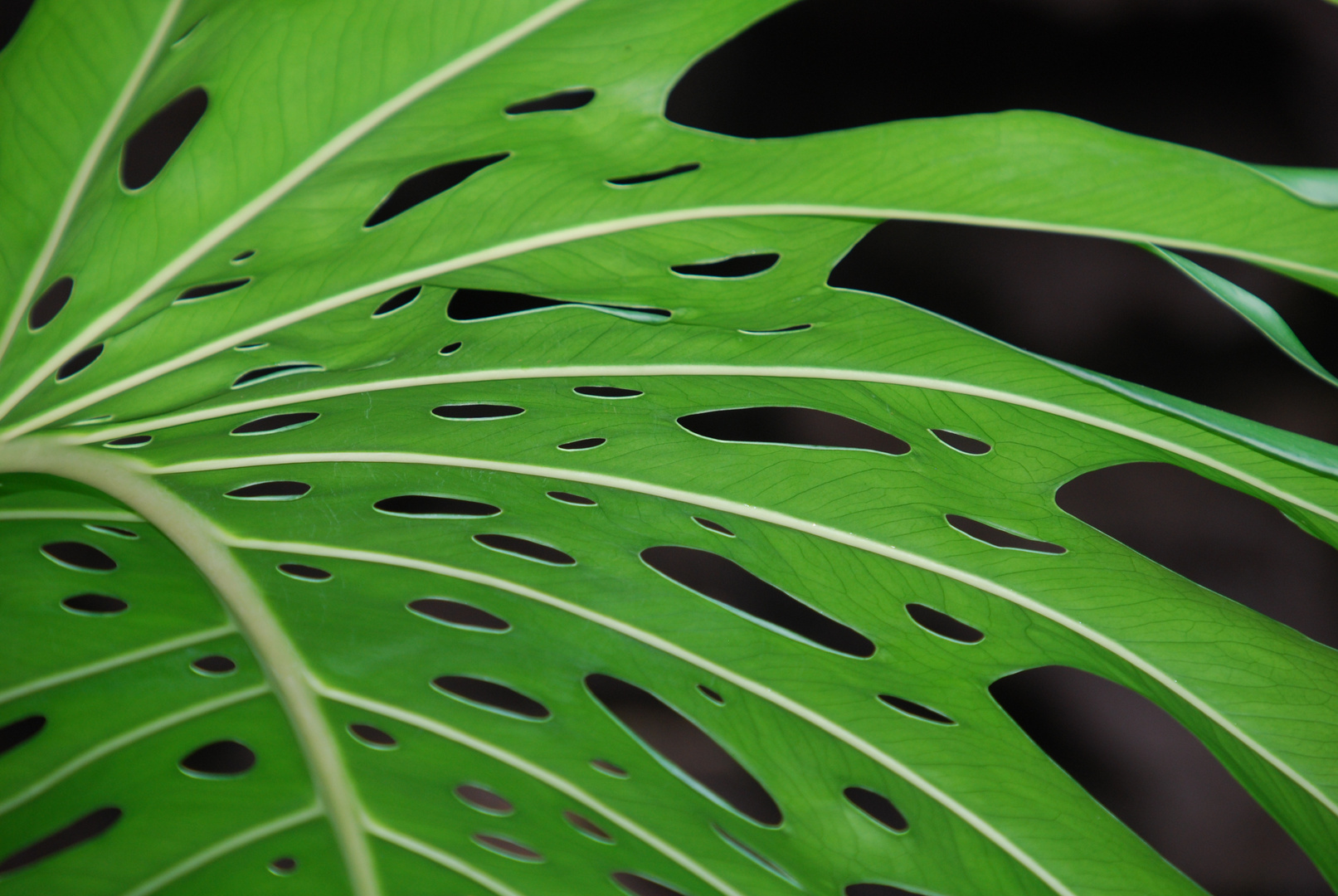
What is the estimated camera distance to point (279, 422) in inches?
44.1

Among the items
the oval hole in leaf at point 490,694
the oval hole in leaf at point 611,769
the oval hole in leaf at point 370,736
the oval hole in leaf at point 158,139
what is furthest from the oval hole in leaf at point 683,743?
the oval hole in leaf at point 158,139

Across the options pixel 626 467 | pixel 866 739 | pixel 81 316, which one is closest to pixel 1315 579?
pixel 866 739

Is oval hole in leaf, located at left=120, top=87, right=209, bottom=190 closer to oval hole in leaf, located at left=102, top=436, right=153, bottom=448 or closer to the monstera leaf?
the monstera leaf

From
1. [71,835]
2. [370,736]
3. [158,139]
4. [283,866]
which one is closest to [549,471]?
[283,866]

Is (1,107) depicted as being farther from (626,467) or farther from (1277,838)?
(1277,838)

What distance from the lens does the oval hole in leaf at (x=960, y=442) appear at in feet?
2.40

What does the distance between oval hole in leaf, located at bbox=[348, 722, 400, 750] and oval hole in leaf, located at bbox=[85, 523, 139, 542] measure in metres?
0.26

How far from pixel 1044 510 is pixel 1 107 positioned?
711 mm

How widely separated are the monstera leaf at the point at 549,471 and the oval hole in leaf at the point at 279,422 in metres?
0.01

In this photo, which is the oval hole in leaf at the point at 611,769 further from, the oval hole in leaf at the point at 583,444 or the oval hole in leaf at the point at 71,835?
the oval hole in leaf at the point at 71,835

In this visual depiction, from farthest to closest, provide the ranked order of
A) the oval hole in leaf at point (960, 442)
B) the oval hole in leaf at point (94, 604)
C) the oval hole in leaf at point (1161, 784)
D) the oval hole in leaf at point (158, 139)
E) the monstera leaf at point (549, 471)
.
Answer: the oval hole in leaf at point (1161, 784)
the oval hole in leaf at point (158, 139)
the oval hole in leaf at point (94, 604)
the oval hole in leaf at point (960, 442)
the monstera leaf at point (549, 471)

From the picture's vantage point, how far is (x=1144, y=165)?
1.76 ft

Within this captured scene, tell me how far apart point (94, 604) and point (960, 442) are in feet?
5.98

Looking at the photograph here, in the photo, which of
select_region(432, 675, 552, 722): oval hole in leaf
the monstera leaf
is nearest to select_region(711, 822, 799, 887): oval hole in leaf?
the monstera leaf
